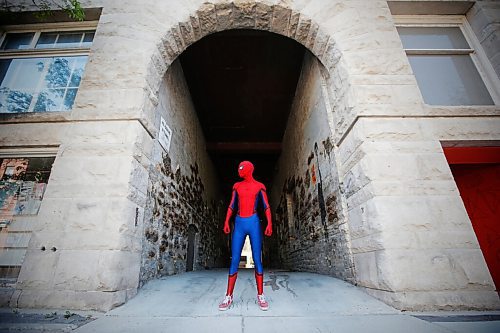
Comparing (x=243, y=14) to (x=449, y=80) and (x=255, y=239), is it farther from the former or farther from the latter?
(x=255, y=239)

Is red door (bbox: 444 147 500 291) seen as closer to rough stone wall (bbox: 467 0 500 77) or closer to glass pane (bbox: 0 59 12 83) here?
rough stone wall (bbox: 467 0 500 77)

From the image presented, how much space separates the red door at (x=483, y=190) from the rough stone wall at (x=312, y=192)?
64.7 inches

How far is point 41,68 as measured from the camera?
11.3 ft

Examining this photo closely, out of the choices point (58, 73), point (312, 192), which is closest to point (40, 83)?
point (58, 73)

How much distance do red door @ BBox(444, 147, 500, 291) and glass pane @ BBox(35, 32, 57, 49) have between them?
19.9 ft

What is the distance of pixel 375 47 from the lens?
3.17m

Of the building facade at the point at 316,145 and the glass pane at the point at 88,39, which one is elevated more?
the glass pane at the point at 88,39

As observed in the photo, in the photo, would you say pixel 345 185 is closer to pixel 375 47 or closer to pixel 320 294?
pixel 320 294

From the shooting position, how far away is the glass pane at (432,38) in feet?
11.6

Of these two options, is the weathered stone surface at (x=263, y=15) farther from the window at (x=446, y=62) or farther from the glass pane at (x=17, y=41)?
the glass pane at (x=17, y=41)

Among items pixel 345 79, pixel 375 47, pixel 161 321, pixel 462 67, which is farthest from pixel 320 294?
pixel 462 67

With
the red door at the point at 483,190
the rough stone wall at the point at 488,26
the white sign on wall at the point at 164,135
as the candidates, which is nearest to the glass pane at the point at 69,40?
the white sign on wall at the point at 164,135

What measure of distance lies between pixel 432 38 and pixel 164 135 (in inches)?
185

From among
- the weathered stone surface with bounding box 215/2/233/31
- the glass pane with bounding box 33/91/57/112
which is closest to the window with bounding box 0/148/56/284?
the glass pane with bounding box 33/91/57/112
